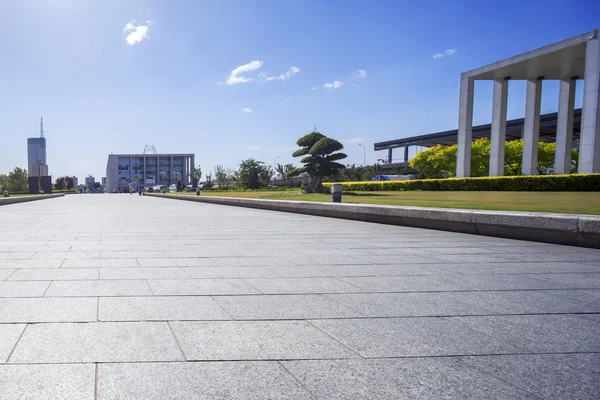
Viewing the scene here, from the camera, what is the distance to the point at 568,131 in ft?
98.3

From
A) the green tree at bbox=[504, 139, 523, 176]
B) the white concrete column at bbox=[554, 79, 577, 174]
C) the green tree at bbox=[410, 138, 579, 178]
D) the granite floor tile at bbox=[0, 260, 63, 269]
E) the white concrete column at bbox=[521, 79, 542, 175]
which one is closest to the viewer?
the granite floor tile at bbox=[0, 260, 63, 269]

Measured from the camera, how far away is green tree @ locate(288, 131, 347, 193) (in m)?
30.5

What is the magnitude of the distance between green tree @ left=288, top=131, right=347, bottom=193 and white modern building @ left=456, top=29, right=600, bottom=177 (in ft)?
33.7

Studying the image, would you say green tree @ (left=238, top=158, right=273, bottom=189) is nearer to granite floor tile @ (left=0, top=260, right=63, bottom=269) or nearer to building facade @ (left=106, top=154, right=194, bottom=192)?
granite floor tile @ (left=0, top=260, right=63, bottom=269)

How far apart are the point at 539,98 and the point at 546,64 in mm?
3933

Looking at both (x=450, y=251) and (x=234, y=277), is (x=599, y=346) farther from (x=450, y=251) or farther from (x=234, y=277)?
(x=450, y=251)

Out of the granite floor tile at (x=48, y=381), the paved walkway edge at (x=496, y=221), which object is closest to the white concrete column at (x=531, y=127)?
the paved walkway edge at (x=496, y=221)

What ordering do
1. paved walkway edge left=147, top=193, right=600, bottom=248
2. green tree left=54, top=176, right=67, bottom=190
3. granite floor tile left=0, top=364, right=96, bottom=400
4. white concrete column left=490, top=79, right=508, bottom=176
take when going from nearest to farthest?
granite floor tile left=0, top=364, right=96, bottom=400 → paved walkway edge left=147, top=193, right=600, bottom=248 → white concrete column left=490, top=79, right=508, bottom=176 → green tree left=54, top=176, right=67, bottom=190

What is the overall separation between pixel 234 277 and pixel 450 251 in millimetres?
3373

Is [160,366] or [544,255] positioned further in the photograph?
[544,255]

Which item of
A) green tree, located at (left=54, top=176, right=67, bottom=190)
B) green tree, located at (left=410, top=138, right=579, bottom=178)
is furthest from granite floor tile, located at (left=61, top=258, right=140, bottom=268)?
green tree, located at (left=54, top=176, right=67, bottom=190)

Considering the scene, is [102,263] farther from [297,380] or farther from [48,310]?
[297,380]

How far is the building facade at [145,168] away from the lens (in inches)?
5049

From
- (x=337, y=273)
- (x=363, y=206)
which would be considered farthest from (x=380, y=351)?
(x=363, y=206)
